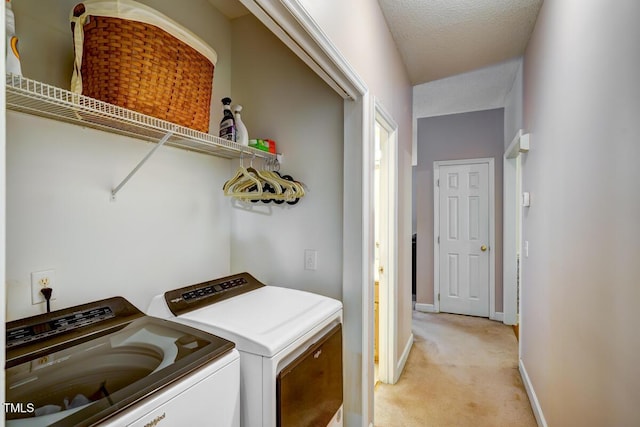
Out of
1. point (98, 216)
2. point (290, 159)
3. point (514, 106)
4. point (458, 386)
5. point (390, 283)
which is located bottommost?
point (458, 386)

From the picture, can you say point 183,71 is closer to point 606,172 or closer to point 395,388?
point 606,172

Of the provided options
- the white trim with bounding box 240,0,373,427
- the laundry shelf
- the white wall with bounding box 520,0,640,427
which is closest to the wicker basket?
the laundry shelf

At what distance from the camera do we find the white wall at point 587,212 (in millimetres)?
1005

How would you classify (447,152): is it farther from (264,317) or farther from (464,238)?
(264,317)

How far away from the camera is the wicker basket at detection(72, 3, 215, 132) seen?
1.12m

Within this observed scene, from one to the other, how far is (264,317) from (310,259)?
625 mm

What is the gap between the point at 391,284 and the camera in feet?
8.37

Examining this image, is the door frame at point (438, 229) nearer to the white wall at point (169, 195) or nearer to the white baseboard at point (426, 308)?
the white baseboard at point (426, 308)

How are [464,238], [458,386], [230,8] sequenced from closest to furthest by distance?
[230,8]
[458,386]
[464,238]

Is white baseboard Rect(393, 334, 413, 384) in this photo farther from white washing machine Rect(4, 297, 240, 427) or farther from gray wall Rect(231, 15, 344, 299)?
white washing machine Rect(4, 297, 240, 427)

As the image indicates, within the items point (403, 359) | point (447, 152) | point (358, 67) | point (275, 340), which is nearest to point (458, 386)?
point (403, 359)

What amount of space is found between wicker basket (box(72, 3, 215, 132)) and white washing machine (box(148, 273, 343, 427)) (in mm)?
788

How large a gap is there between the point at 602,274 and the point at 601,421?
520 millimetres

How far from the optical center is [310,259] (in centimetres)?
190
